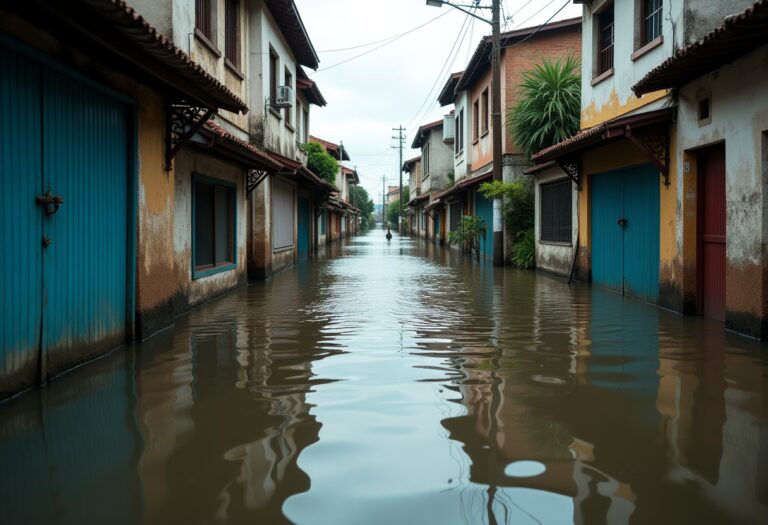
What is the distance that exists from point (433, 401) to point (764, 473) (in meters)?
2.11

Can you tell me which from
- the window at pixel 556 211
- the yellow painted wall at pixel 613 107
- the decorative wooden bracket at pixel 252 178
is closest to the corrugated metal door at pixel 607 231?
the yellow painted wall at pixel 613 107

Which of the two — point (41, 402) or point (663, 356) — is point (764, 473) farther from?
point (41, 402)

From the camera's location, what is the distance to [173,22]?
340 inches

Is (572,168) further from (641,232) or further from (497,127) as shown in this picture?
(497,127)

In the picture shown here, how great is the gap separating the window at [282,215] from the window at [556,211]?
6.96 meters

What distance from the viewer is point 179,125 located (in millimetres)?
8289

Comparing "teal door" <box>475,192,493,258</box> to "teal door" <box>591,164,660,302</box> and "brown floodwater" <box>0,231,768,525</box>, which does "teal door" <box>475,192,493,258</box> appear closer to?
"teal door" <box>591,164,660,302</box>

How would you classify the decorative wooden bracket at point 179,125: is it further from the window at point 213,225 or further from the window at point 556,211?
the window at point 556,211

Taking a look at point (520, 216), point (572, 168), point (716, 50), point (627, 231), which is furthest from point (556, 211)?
point (716, 50)

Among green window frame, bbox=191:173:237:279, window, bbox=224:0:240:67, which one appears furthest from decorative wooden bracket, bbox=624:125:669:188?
window, bbox=224:0:240:67

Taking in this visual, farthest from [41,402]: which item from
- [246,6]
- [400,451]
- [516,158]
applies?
[516,158]

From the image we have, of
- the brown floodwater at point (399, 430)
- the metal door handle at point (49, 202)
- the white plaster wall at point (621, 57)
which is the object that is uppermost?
the white plaster wall at point (621, 57)

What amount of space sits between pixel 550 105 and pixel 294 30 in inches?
269

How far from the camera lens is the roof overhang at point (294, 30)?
49.6 feet
